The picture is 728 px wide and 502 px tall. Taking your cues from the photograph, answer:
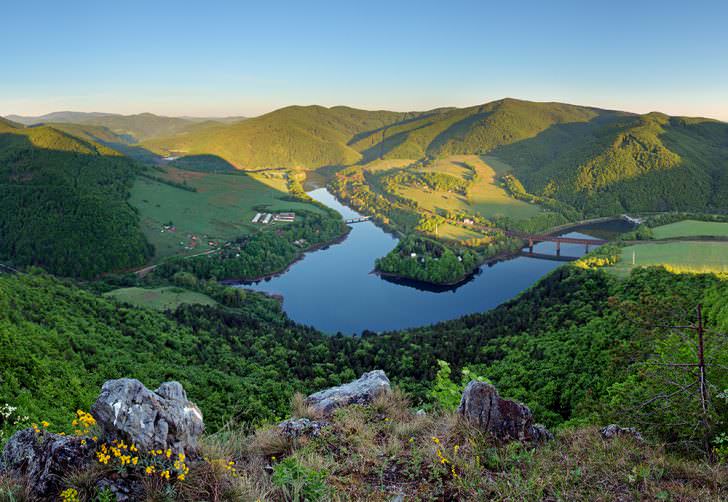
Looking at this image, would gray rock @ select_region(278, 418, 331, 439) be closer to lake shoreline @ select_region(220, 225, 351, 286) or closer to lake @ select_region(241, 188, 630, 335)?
lake @ select_region(241, 188, 630, 335)

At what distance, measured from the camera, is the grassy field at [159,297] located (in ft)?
157

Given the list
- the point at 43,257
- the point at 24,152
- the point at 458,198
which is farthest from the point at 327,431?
the point at 458,198

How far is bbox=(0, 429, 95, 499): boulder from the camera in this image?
194 inches

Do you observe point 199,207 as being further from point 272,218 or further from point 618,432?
point 618,432

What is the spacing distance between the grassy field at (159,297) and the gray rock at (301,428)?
4362cm

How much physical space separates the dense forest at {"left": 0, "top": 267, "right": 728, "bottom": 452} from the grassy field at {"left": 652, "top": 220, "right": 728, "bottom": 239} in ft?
132

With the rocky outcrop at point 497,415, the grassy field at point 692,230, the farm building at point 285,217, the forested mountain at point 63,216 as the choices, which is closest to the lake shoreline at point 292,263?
the farm building at point 285,217

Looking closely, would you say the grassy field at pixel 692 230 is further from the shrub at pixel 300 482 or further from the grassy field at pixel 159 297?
the shrub at pixel 300 482

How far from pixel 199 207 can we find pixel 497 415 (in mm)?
115015

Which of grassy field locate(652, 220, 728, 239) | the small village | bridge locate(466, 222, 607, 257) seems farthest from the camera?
the small village

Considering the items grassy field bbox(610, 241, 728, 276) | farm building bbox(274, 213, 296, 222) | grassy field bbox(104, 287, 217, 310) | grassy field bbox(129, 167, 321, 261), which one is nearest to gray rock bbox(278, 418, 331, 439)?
grassy field bbox(104, 287, 217, 310)

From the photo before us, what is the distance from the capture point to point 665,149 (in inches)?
6393

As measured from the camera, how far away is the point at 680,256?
192 feet

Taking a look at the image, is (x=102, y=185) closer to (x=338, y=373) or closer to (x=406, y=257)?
(x=406, y=257)
